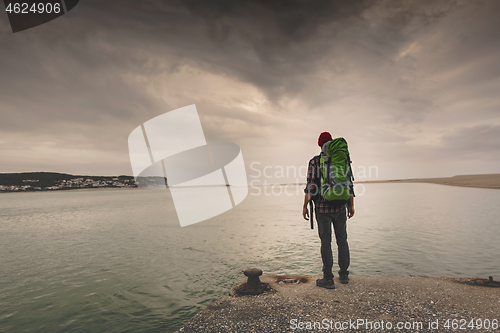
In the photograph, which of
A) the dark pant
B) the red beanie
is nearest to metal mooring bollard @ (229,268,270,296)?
the dark pant

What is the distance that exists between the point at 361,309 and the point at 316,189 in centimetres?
243

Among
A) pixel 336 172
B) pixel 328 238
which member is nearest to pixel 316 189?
pixel 336 172

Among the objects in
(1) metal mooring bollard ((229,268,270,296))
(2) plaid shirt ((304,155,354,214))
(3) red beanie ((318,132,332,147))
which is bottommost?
(1) metal mooring bollard ((229,268,270,296))

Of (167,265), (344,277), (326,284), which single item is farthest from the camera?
(167,265)

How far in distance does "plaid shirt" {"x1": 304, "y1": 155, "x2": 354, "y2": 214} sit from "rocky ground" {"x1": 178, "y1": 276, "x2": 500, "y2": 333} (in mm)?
1687

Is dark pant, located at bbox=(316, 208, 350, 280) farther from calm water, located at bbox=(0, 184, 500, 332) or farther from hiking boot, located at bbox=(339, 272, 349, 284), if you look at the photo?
calm water, located at bbox=(0, 184, 500, 332)

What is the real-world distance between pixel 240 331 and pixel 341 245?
9.42 feet

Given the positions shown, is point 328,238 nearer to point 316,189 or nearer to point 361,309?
point 316,189

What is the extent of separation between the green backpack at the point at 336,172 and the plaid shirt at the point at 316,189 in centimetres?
19

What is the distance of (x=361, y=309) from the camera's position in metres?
4.50

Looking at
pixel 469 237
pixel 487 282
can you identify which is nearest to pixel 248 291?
pixel 487 282

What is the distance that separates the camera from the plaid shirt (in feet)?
18.2

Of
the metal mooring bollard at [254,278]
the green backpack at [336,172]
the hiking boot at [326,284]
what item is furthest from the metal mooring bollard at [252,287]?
the green backpack at [336,172]

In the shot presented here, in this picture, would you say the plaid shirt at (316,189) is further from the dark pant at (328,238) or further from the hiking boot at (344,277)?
Result: the hiking boot at (344,277)
